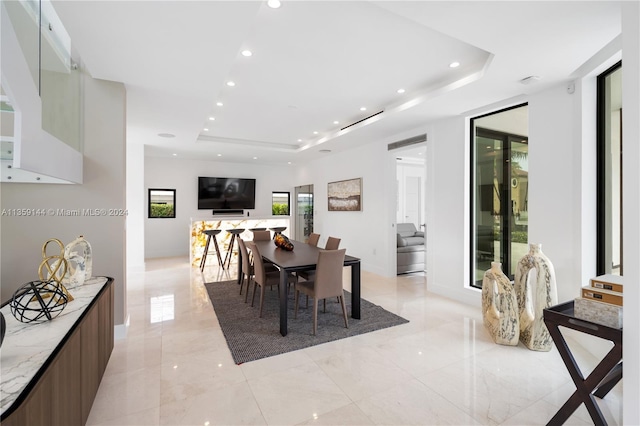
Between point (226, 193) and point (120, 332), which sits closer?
point (120, 332)

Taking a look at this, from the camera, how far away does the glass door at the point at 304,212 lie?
8.76 metres

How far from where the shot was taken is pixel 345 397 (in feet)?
6.97

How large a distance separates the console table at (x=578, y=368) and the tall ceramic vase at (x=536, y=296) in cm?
86

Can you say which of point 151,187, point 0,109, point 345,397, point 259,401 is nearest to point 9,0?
point 0,109

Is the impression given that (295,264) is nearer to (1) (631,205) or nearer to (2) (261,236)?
(2) (261,236)

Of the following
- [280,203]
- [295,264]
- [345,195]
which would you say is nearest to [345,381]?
[295,264]

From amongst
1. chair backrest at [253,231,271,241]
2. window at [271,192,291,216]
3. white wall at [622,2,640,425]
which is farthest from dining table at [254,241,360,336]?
window at [271,192,291,216]

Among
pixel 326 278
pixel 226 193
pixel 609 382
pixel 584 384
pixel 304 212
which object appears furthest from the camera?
pixel 304 212

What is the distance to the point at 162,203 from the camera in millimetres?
7914

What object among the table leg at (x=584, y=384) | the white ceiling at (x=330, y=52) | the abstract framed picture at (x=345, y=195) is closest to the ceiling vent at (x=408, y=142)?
the white ceiling at (x=330, y=52)

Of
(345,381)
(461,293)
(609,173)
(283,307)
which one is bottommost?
(345,381)

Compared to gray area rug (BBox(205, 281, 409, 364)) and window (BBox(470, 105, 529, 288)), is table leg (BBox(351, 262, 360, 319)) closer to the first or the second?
gray area rug (BBox(205, 281, 409, 364))

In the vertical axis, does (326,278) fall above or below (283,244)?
below

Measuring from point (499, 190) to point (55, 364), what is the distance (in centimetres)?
453
